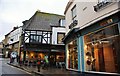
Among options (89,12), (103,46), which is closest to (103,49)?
(103,46)

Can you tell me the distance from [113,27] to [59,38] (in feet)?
56.5

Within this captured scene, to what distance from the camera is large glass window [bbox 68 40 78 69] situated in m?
14.2

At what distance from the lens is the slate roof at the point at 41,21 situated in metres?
26.2

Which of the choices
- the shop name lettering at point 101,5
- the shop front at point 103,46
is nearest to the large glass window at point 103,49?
the shop front at point 103,46

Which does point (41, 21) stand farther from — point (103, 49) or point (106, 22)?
point (106, 22)

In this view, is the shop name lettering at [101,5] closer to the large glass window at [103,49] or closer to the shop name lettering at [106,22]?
the shop name lettering at [106,22]

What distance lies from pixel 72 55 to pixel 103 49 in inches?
203

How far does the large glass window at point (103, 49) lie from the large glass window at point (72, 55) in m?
1.94

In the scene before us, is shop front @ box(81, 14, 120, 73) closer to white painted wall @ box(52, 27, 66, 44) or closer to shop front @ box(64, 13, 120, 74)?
shop front @ box(64, 13, 120, 74)

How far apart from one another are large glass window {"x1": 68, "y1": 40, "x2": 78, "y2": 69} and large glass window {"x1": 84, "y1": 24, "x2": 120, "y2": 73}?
1940mm

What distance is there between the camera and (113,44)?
9438 millimetres

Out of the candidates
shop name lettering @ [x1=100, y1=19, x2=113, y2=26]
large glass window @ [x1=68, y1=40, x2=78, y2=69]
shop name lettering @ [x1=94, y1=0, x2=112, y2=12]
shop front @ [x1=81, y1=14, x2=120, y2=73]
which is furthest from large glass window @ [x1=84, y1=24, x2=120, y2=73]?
large glass window @ [x1=68, y1=40, x2=78, y2=69]

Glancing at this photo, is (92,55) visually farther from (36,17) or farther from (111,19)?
(36,17)

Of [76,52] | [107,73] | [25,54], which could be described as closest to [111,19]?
[107,73]
